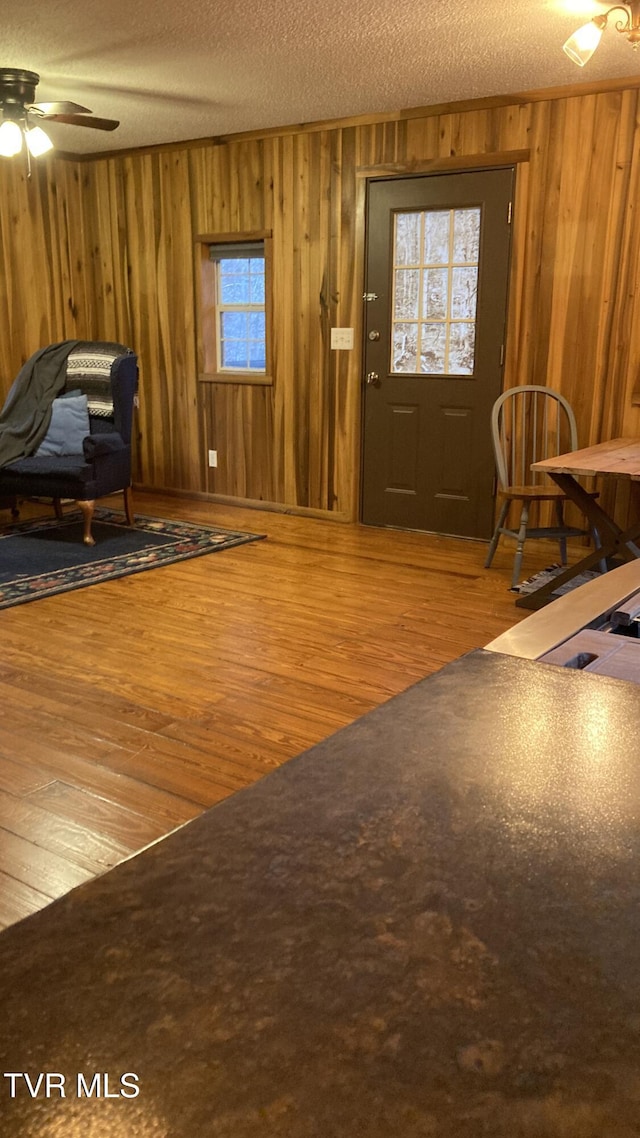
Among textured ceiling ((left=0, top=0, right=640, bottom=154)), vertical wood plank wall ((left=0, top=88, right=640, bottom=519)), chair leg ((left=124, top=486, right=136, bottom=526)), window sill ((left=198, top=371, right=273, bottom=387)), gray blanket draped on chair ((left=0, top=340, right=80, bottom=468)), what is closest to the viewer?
textured ceiling ((left=0, top=0, right=640, bottom=154))

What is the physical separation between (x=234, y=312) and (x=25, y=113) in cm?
197

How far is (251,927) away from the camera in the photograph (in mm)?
555

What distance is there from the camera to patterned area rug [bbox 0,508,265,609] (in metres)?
4.09

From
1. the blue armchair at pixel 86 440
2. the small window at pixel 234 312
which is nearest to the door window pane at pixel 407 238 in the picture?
the small window at pixel 234 312

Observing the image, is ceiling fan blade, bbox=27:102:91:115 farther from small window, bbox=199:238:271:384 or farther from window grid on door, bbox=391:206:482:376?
window grid on door, bbox=391:206:482:376

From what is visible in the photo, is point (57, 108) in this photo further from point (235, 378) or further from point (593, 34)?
point (593, 34)

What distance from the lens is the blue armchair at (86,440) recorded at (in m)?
4.79

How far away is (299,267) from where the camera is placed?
5.43 metres

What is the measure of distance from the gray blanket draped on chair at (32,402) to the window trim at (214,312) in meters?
0.90

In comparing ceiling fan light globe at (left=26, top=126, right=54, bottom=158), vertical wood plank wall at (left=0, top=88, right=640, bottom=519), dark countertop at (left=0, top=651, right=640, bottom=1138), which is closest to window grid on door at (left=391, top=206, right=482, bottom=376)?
vertical wood plank wall at (left=0, top=88, right=640, bottom=519)

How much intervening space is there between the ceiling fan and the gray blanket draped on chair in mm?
1330

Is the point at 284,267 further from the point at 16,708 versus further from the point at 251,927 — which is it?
the point at 251,927

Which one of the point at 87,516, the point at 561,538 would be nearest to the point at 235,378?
the point at 87,516

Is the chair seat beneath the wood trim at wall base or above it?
above
